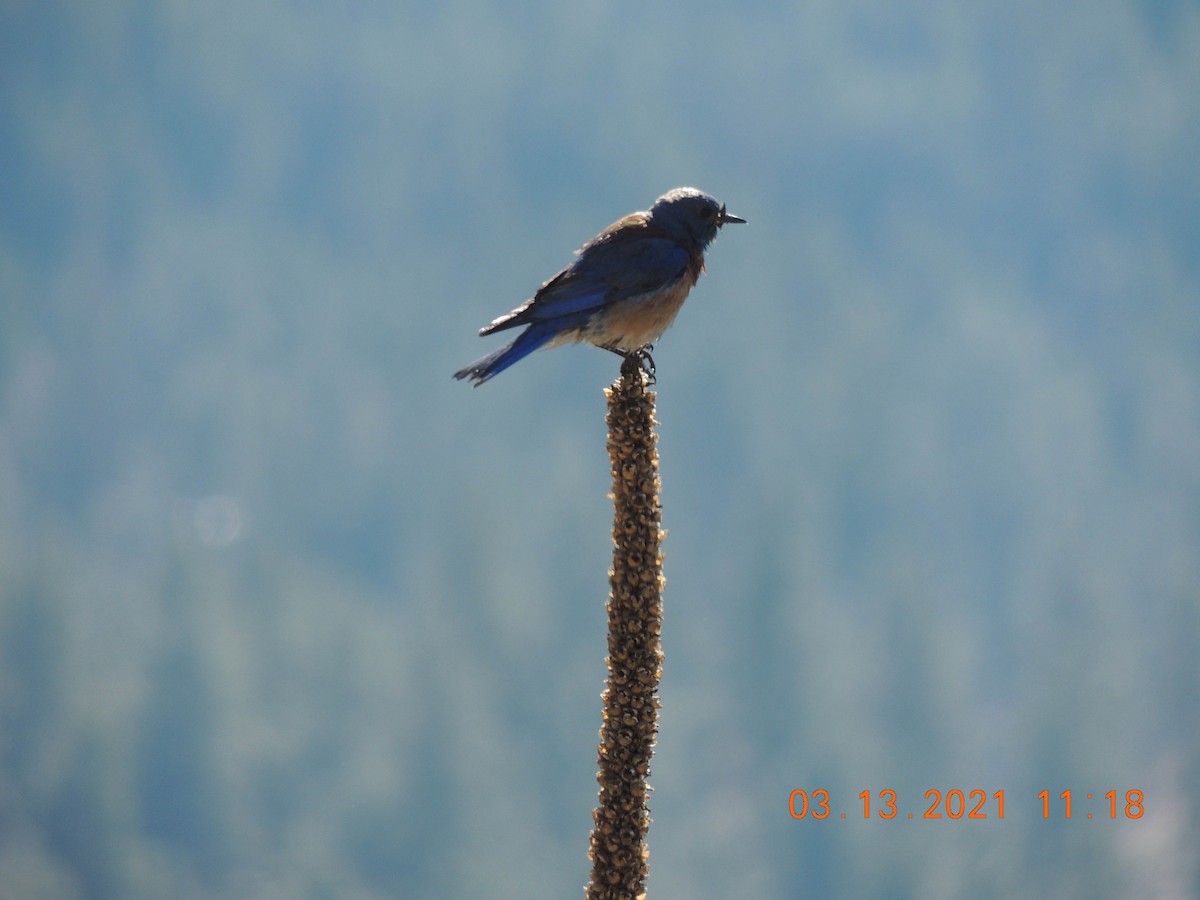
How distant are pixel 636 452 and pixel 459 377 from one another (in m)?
1.22

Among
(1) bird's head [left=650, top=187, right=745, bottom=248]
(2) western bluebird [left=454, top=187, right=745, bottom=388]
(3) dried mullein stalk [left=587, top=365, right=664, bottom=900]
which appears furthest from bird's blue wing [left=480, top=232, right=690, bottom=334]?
(3) dried mullein stalk [left=587, top=365, right=664, bottom=900]

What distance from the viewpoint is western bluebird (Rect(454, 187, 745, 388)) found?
15.5 feet

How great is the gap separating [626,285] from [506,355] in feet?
2.44

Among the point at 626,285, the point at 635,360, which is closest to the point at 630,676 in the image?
the point at 635,360

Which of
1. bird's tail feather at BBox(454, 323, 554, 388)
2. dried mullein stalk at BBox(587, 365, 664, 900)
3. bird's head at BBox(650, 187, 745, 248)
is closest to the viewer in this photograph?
dried mullein stalk at BBox(587, 365, 664, 900)

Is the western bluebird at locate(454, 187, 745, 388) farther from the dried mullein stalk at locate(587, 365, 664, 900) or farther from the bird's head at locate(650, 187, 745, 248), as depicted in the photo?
the dried mullein stalk at locate(587, 365, 664, 900)

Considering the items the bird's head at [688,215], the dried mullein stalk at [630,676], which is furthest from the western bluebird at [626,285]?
the dried mullein stalk at [630,676]

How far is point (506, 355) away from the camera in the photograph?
450 cm

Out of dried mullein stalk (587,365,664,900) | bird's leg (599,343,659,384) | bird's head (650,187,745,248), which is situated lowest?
dried mullein stalk (587,365,664,900)

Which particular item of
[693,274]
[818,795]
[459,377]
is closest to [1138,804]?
[818,795]

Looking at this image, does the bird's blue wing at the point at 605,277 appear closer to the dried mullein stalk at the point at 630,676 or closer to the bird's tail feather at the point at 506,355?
the bird's tail feather at the point at 506,355

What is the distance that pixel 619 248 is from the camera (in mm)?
5082

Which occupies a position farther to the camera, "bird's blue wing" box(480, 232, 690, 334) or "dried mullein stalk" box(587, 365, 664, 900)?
"bird's blue wing" box(480, 232, 690, 334)

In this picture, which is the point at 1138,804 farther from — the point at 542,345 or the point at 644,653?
the point at 644,653
